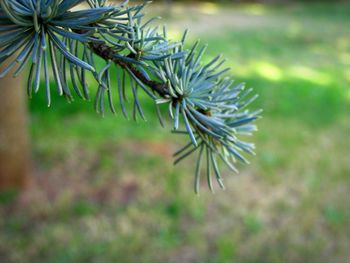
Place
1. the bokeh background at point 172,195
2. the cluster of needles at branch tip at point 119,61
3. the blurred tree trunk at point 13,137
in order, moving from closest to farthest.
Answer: the cluster of needles at branch tip at point 119,61 → the bokeh background at point 172,195 → the blurred tree trunk at point 13,137

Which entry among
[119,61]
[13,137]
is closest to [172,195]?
[13,137]

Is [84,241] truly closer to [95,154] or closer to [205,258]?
[205,258]

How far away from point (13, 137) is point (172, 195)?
0.90 metres

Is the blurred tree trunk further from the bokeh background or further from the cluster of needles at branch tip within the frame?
the cluster of needles at branch tip

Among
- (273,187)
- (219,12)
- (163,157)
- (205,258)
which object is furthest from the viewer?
(219,12)

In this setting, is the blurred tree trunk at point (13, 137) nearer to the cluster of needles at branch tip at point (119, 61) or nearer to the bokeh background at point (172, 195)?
the bokeh background at point (172, 195)

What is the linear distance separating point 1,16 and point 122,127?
295 centimetres

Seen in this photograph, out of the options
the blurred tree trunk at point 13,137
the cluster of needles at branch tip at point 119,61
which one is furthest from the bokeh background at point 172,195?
the cluster of needles at branch tip at point 119,61

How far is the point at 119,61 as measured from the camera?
16.8 inches

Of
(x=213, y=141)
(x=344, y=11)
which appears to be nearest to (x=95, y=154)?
(x=213, y=141)

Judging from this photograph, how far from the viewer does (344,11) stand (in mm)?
10922

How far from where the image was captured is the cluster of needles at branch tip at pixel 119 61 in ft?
1.18

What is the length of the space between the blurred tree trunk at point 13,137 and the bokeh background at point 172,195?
0.30 feet

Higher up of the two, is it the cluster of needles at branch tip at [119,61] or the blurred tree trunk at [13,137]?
the blurred tree trunk at [13,137]
